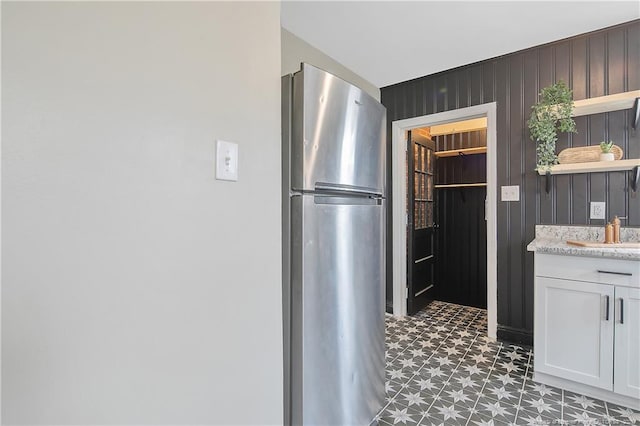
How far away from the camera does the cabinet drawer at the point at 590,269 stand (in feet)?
5.58

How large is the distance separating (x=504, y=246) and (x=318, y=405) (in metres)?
2.08

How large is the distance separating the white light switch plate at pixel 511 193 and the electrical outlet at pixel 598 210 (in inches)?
18.3

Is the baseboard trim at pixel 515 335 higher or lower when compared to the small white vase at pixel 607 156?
lower

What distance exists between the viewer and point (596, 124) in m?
2.26

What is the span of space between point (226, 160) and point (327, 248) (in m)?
0.60

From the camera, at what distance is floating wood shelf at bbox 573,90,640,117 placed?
2062mm

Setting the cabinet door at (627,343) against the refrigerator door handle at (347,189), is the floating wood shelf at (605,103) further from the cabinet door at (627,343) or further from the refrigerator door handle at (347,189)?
the refrigerator door handle at (347,189)

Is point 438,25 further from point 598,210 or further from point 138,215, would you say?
point 138,215

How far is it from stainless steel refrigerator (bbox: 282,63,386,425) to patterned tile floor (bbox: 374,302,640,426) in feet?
1.44

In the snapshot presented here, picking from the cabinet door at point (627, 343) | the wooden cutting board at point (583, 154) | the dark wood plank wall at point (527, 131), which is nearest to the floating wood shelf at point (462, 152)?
the dark wood plank wall at point (527, 131)

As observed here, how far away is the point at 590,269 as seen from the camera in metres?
1.82

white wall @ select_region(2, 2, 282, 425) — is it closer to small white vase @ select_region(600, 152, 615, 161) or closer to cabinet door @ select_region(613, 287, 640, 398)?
cabinet door @ select_region(613, 287, 640, 398)

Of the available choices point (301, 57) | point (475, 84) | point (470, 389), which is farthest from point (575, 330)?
point (301, 57)

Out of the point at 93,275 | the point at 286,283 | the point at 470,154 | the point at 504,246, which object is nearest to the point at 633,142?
the point at 504,246
